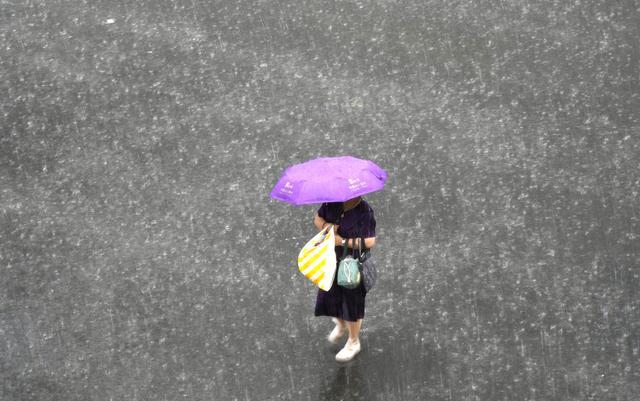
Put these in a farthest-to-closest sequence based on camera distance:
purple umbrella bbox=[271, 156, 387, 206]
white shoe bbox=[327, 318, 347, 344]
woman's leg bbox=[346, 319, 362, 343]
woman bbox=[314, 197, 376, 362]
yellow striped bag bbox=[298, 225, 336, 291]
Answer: white shoe bbox=[327, 318, 347, 344] → woman's leg bbox=[346, 319, 362, 343] → woman bbox=[314, 197, 376, 362] → yellow striped bag bbox=[298, 225, 336, 291] → purple umbrella bbox=[271, 156, 387, 206]

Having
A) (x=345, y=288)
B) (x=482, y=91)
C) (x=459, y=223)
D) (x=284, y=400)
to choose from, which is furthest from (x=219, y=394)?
(x=482, y=91)

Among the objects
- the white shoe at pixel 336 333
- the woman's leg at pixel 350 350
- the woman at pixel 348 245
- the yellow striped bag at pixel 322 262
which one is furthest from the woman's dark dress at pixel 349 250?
the white shoe at pixel 336 333

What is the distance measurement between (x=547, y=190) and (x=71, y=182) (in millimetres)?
4309

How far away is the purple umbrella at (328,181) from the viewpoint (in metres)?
6.59

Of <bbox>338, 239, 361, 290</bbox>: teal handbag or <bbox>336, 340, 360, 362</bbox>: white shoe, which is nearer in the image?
Result: <bbox>338, 239, 361, 290</bbox>: teal handbag

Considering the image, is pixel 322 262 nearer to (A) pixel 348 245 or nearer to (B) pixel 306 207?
(A) pixel 348 245

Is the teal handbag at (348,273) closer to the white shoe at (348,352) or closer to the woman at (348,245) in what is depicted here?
the woman at (348,245)

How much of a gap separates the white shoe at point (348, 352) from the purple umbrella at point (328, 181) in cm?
136

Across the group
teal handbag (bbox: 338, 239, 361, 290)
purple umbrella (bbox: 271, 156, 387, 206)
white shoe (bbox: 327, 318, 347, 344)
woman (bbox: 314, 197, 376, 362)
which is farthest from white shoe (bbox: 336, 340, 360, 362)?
purple umbrella (bbox: 271, 156, 387, 206)

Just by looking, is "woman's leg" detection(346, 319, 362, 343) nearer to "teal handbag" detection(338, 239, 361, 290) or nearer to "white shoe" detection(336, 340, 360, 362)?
"white shoe" detection(336, 340, 360, 362)

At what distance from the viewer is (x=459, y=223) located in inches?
340

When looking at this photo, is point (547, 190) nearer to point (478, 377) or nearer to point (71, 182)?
point (478, 377)

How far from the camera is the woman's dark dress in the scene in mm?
6938

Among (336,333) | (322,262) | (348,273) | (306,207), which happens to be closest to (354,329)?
(336,333)
